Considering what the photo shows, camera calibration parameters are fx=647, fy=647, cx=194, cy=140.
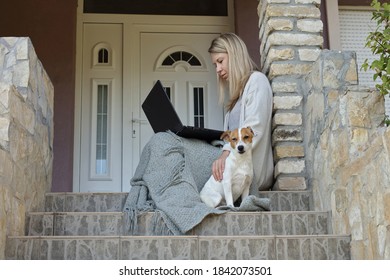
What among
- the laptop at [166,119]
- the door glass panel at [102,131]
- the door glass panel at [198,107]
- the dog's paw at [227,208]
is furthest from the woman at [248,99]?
the door glass panel at [102,131]

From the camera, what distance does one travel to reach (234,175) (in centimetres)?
412

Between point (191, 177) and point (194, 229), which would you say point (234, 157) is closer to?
point (191, 177)

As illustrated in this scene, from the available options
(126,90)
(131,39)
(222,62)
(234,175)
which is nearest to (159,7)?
(131,39)

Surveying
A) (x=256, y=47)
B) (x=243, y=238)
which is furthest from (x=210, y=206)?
(x=256, y=47)

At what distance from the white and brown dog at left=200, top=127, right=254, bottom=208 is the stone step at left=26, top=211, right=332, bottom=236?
0.32 meters

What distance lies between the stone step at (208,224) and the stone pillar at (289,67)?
2.32 ft

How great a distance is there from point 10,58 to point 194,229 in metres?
1.59

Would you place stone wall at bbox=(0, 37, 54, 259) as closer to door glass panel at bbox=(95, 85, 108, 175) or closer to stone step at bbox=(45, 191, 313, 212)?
stone step at bbox=(45, 191, 313, 212)

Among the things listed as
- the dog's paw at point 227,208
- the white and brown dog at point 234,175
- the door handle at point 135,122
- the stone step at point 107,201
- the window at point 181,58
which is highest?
the window at point 181,58

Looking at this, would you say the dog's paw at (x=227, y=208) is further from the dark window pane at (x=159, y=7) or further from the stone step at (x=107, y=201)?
the dark window pane at (x=159, y=7)

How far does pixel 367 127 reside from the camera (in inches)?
142

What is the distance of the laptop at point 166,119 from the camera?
436cm

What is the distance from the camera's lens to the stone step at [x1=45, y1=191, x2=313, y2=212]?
4.31 meters
